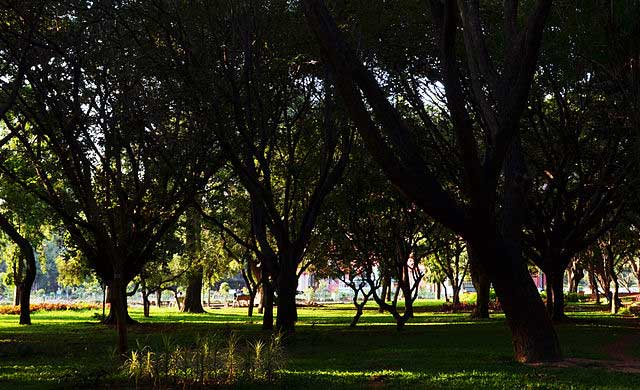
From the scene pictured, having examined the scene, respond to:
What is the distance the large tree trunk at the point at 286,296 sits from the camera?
22.4 metres

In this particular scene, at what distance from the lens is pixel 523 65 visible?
11828mm

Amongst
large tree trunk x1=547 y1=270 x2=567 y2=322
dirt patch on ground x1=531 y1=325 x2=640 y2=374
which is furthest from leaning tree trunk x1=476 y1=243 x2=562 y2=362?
large tree trunk x1=547 y1=270 x2=567 y2=322

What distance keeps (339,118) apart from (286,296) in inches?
242

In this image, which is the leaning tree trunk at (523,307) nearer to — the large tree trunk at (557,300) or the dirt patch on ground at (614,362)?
the dirt patch on ground at (614,362)

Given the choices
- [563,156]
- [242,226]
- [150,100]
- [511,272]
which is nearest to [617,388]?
[511,272]

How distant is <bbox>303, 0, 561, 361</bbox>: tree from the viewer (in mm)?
10758

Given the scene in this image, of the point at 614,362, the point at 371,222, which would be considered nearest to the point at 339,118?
the point at 371,222

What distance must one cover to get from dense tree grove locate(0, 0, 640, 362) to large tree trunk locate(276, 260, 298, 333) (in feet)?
0.20

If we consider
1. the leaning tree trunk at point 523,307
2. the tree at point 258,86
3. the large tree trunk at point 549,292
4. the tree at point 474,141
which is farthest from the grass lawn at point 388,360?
the tree at point 258,86

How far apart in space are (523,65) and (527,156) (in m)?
15.9

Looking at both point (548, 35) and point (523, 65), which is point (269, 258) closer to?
point (548, 35)

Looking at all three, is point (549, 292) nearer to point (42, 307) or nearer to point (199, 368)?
point (199, 368)

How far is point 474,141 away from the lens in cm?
1191

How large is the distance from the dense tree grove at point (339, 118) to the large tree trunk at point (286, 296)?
0.20 ft
